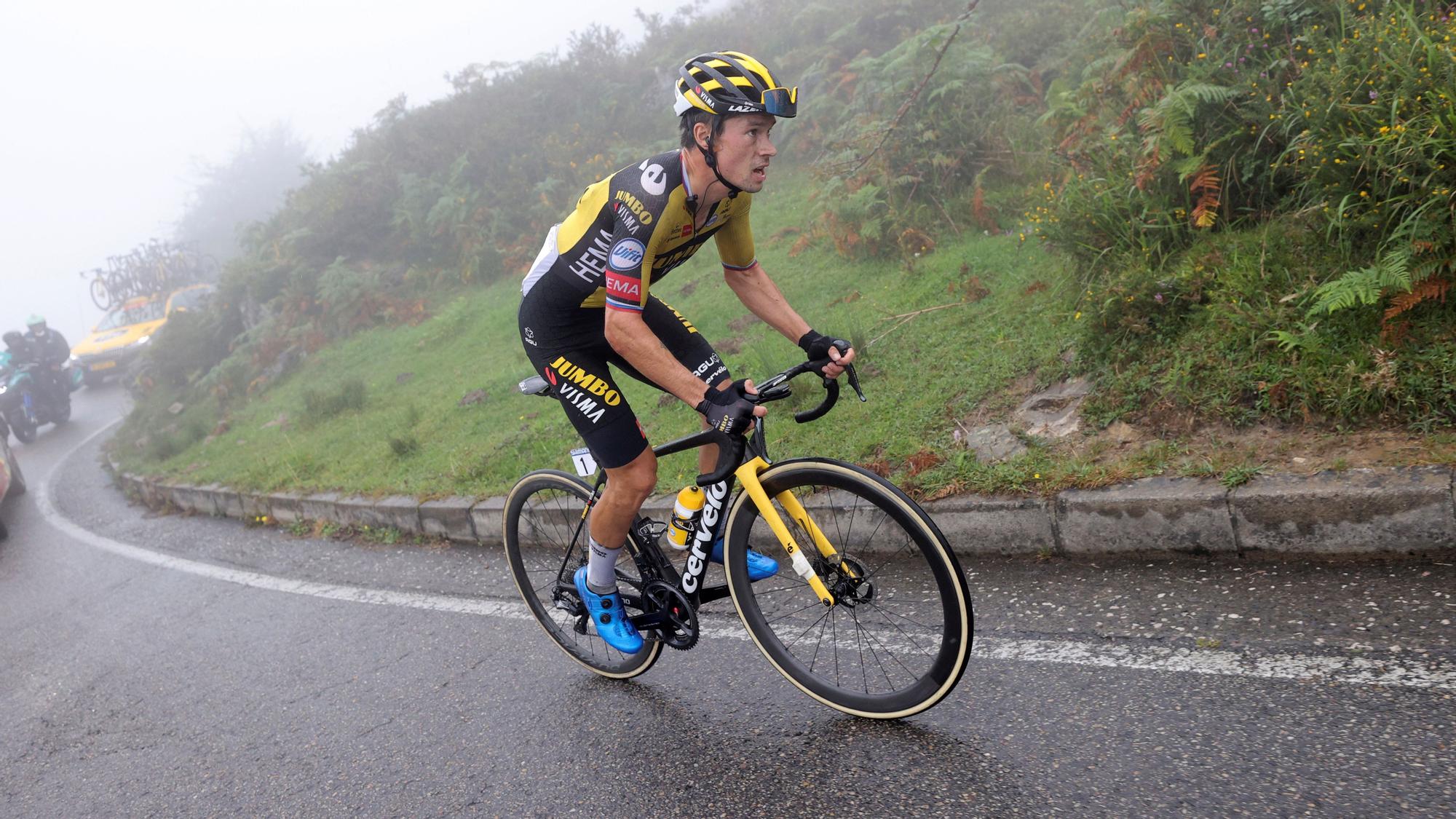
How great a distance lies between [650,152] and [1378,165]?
1098 centimetres

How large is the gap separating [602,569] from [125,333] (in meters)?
22.4

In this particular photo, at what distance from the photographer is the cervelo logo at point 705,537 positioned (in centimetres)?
316

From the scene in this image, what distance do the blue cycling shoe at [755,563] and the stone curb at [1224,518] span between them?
1248mm

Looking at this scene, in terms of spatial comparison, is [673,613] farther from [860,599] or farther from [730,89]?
[730,89]

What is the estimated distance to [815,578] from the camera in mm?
3018

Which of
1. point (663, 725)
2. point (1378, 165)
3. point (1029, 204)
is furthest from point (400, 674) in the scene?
point (1029, 204)

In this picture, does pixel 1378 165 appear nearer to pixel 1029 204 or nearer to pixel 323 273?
pixel 1029 204

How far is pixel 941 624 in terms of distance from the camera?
2.88m

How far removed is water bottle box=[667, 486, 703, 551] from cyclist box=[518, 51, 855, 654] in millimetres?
117

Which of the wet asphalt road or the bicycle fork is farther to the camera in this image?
the bicycle fork

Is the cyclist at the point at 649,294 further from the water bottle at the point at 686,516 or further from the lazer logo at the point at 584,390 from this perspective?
the water bottle at the point at 686,516

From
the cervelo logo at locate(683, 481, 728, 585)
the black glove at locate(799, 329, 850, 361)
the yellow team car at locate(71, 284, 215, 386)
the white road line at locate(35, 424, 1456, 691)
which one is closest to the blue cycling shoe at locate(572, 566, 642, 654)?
the cervelo logo at locate(683, 481, 728, 585)

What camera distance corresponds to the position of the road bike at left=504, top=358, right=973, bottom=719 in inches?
111

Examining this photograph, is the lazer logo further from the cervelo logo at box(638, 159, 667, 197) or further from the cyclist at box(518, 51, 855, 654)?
the cervelo logo at box(638, 159, 667, 197)
